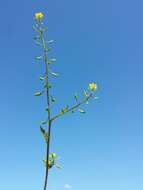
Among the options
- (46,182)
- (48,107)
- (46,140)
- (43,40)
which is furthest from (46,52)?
(46,182)

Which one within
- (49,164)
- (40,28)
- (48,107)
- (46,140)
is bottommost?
(49,164)

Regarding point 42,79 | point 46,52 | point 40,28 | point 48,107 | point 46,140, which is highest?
point 40,28

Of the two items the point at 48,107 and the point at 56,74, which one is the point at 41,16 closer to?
the point at 56,74

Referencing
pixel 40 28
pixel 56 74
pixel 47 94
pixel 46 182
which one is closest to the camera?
pixel 46 182

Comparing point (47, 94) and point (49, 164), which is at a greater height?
point (47, 94)

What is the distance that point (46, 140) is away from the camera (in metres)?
2.39

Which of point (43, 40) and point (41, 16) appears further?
point (41, 16)

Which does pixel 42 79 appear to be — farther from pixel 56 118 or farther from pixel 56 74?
pixel 56 118

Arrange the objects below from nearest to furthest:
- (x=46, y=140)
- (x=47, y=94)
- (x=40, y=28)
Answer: (x=46, y=140), (x=47, y=94), (x=40, y=28)

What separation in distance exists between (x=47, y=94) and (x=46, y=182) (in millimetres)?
821

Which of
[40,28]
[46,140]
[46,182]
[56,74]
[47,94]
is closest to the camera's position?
[46,182]

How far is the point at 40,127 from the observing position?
2537 millimetres

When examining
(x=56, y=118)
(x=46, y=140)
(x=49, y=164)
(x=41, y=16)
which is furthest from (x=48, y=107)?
(x=41, y=16)

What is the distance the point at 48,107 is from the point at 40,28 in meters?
1.04
